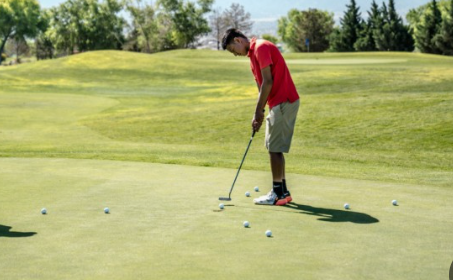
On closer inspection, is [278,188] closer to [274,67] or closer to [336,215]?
[336,215]

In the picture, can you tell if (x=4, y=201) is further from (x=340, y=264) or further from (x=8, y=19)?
(x=8, y=19)

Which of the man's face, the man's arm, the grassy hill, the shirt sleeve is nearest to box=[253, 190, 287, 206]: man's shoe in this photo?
the man's arm

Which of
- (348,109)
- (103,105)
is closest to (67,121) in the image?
(103,105)

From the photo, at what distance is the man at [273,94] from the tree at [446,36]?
77.3 meters

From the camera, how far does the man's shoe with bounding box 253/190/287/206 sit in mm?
8156

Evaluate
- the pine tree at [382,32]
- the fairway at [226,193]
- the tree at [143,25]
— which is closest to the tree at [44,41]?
the tree at [143,25]

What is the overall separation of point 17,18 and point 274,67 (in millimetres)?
124413

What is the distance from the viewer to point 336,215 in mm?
7410

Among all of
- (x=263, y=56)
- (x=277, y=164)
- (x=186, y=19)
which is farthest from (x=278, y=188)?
(x=186, y=19)

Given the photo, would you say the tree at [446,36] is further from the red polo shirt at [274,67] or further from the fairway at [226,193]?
the red polo shirt at [274,67]

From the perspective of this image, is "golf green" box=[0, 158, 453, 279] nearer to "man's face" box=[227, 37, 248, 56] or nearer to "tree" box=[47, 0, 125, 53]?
"man's face" box=[227, 37, 248, 56]

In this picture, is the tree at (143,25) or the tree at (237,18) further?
the tree at (237,18)

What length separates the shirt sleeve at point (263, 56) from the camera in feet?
27.2

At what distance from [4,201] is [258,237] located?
3.40m
